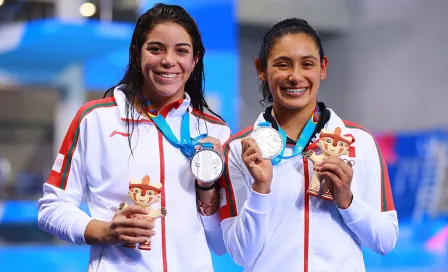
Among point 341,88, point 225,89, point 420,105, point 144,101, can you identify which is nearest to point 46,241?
point 225,89

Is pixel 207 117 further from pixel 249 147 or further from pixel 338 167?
pixel 338 167

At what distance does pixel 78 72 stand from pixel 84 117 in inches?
321

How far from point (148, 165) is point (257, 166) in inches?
14.2

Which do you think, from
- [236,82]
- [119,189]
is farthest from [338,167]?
[236,82]

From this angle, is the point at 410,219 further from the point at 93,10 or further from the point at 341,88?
the point at 341,88

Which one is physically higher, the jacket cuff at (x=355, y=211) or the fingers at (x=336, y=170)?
the fingers at (x=336, y=170)

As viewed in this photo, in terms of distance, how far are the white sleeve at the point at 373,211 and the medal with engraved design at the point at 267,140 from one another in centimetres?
26

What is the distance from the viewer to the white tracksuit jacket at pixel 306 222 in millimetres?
2078

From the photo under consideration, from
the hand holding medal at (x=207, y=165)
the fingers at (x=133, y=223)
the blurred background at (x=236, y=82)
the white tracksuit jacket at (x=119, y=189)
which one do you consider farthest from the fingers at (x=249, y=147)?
the blurred background at (x=236, y=82)

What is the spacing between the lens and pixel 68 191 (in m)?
2.17

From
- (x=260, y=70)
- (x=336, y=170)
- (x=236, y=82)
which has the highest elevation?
(x=236, y=82)

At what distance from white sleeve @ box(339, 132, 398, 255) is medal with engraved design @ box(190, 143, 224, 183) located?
0.38 meters

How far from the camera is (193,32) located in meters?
2.26

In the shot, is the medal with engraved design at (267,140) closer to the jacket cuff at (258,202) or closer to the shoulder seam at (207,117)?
the jacket cuff at (258,202)
